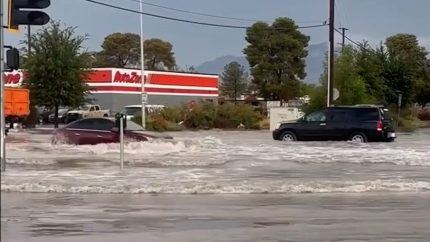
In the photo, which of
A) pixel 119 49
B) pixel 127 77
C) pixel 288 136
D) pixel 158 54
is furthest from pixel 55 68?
pixel 158 54

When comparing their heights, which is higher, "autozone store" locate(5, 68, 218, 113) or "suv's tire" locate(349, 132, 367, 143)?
"autozone store" locate(5, 68, 218, 113)

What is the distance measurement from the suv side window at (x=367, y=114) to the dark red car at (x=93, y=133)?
959cm

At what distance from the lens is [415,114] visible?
253 feet

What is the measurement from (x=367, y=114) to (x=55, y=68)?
2049cm

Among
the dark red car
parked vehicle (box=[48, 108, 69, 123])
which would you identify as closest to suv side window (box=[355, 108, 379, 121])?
the dark red car

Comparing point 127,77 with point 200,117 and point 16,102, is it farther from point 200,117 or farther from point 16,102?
point 16,102

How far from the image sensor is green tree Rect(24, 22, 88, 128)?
45.1 metres

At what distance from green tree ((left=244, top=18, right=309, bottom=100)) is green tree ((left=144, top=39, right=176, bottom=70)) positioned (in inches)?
1333

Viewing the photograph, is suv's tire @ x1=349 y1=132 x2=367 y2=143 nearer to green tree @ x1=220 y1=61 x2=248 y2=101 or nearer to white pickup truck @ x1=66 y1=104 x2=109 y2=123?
white pickup truck @ x1=66 y1=104 x2=109 y2=123

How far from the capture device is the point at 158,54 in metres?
126

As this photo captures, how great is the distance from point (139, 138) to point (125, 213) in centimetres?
1574

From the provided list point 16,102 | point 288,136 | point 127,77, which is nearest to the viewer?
point 16,102

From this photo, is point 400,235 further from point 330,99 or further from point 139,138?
point 330,99

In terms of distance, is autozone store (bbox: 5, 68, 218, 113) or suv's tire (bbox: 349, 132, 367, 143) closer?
suv's tire (bbox: 349, 132, 367, 143)
